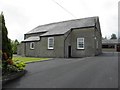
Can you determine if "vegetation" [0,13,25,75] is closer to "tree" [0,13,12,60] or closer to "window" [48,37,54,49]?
"tree" [0,13,12,60]

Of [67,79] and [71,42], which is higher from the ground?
[71,42]

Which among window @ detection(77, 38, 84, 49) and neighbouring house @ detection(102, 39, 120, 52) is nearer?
window @ detection(77, 38, 84, 49)

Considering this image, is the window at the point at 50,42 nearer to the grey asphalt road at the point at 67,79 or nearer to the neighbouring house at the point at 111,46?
the grey asphalt road at the point at 67,79

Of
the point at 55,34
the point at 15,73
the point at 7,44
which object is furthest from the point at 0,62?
the point at 55,34

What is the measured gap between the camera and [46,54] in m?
27.1

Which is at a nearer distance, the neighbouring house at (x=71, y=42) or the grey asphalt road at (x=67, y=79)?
the grey asphalt road at (x=67, y=79)

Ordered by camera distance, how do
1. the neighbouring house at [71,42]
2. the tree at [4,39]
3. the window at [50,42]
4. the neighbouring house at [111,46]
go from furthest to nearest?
1. the neighbouring house at [111,46]
2. the window at [50,42]
3. the neighbouring house at [71,42]
4. the tree at [4,39]

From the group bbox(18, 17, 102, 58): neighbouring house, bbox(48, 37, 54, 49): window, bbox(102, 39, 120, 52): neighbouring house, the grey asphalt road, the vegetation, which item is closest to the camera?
the grey asphalt road

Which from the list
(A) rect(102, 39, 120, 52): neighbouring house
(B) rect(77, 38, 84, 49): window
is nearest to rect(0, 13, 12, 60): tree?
(B) rect(77, 38, 84, 49): window

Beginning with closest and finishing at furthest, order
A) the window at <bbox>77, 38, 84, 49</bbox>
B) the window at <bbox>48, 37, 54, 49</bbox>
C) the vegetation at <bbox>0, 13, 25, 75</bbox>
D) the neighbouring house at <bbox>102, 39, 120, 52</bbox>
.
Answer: the vegetation at <bbox>0, 13, 25, 75</bbox>, the window at <bbox>77, 38, 84, 49</bbox>, the window at <bbox>48, 37, 54, 49</bbox>, the neighbouring house at <bbox>102, 39, 120, 52</bbox>

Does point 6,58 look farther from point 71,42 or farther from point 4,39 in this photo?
point 71,42

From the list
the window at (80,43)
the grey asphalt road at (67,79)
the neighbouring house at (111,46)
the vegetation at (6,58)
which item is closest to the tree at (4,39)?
the vegetation at (6,58)

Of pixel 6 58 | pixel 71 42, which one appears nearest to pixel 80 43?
pixel 71 42

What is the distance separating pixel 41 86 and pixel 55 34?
20.4m
